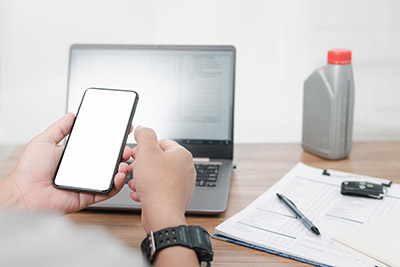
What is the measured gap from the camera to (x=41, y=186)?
812 mm

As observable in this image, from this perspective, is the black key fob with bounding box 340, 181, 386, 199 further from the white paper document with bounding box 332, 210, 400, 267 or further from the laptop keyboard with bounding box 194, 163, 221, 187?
the laptop keyboard with bounding box 194, 163, 221, 187

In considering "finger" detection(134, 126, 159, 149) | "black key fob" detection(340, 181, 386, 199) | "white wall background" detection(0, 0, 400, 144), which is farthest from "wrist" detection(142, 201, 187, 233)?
"white wall background" detection(0, 0, 400, 144)

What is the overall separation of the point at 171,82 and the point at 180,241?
1.90 feet

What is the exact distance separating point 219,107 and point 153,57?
19 centimetres

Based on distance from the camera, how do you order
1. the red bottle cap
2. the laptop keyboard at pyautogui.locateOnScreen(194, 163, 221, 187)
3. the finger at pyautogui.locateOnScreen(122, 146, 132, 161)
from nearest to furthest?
the finger at pyautogui.locateOnScreen(122, 146, 132, 161)
the laptop keyboard at pyautogui.locateOnScreen(194, 163, 221, 187)
the red bottle cap

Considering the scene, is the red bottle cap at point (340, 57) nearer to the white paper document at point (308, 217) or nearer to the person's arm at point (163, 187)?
the white paper document at point (308, 217)

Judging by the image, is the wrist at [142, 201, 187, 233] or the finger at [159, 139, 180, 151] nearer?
the wrist at [142, 201, 187, 233]

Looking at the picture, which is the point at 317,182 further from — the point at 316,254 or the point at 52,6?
the point at 52,6

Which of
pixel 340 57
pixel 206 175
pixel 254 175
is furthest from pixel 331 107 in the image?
pixel 206 175

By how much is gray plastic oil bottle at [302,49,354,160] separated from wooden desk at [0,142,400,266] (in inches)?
1.5

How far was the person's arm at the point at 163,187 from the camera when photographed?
0.62 metres

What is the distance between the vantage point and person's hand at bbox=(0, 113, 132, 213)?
0.79 metres

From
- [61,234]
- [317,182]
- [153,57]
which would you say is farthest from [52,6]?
[61,234]

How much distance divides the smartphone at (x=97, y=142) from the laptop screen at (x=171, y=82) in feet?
0.80
